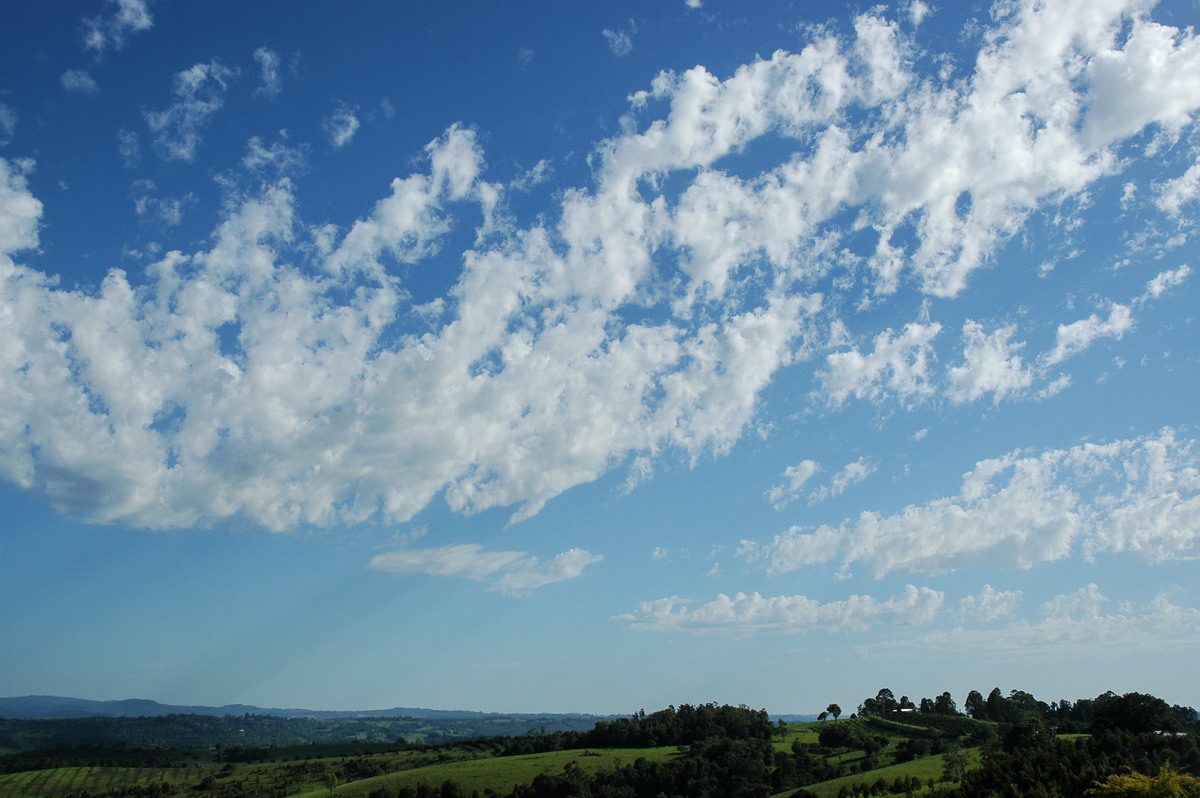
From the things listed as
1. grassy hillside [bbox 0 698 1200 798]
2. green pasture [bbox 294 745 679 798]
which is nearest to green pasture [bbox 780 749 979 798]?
grassy hillside [bbox 0 698 1200 798]

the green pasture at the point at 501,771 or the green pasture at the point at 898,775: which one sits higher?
the green pasture at the point at 898,775

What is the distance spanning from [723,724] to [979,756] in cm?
7618

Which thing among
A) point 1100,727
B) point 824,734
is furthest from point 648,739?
point 1100,727

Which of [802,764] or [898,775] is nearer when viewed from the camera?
[898,775]

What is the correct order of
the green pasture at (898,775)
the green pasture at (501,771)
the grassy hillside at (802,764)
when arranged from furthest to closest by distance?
the green pasture at (501,771), the green pasture at (898,775), the grassy hillside at (802,764)

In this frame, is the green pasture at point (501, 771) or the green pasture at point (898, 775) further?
the green pasture at point (501, 771)

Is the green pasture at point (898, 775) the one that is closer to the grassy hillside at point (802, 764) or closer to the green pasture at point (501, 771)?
the grassy hillside at point (802, 764)

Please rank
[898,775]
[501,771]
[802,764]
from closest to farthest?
1. [898,775]
2. [802,764]
3. [501,771]

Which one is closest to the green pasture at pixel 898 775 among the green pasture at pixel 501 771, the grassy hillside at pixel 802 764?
the grassy hillside at pixel 802 764

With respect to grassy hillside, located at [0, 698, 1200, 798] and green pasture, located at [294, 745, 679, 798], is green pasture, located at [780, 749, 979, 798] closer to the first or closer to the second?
grassy hillside, located at [0, 698, 1200, 798]

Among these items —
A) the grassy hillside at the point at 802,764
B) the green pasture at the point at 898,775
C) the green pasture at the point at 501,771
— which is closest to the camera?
the grassy hillside at the point at 802,764

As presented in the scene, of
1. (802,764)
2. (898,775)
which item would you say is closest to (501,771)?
(802,764)

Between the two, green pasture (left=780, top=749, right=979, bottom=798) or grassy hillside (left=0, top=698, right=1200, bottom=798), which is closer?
grassy hillside (left=0, top=698, right=1200, bottom=798)

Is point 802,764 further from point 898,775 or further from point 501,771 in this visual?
point 501,771
